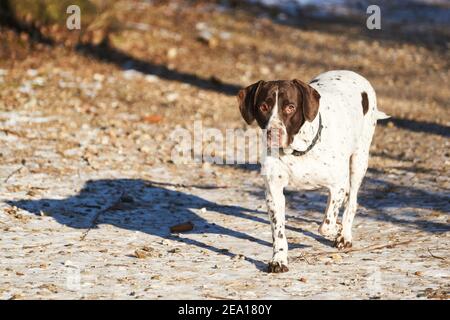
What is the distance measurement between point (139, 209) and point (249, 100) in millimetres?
2511

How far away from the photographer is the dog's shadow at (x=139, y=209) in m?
8.17

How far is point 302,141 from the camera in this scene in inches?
269

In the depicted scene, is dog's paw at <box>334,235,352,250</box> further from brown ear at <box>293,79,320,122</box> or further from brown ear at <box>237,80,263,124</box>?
brown ear at <box>237,80,263,124</box>

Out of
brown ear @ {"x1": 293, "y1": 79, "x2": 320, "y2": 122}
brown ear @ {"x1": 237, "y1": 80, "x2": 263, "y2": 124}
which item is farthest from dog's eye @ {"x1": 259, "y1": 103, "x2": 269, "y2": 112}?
brown ear @ {"x1": 293, "y1": 79, "x2": 320, "y2": 122}

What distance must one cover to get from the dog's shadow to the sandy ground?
3 centimetres

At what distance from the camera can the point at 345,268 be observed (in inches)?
265

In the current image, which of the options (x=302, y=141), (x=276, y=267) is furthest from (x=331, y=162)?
(x=276, y=267)

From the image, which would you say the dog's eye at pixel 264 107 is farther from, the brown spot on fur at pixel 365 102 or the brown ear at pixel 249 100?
the brown spot on fur at pixel 365 102

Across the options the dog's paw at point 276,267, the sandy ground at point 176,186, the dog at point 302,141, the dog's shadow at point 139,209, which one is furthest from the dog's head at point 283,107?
the dog's shadow at point 139,209

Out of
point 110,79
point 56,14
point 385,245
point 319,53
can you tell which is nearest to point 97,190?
point 385,245

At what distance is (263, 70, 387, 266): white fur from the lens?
22.5 feet
